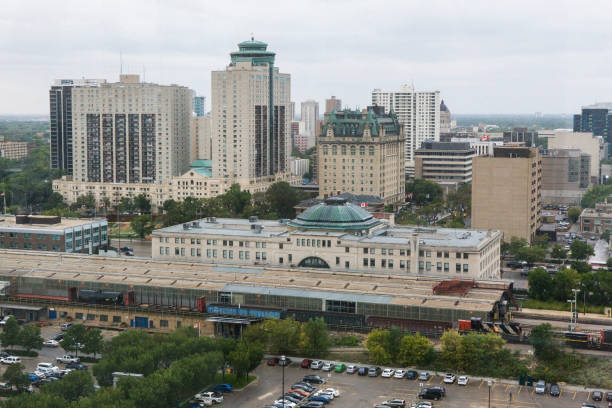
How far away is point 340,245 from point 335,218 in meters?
5.53

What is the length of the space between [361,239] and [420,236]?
8.75 metres

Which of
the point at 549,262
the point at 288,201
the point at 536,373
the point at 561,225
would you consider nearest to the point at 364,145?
the point at 288,201

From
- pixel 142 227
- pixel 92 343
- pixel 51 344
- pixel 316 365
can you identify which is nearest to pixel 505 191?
pixel 142 227

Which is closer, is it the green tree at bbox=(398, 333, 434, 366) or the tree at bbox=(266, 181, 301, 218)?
the green tree at bbox=(398, 333, 434, 366)

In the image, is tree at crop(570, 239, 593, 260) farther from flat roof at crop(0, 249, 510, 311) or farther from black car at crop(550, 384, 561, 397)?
black car at crop(550, 384, 561, 397)

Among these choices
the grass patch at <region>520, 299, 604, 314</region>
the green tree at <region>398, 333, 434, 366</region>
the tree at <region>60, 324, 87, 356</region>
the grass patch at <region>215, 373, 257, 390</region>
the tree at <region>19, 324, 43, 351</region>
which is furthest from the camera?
the grass patch at <region>520, 299, 604, 314</region>

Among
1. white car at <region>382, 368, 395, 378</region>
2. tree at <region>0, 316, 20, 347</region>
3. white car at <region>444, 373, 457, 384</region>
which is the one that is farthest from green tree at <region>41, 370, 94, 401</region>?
white car at <region>444, 373, 457, 384</region>

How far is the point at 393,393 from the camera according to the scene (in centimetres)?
7450

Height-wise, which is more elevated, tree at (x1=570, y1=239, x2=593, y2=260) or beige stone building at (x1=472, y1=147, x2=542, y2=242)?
beige stone building at (x1=472, y1=147, x2=542, y2=242)

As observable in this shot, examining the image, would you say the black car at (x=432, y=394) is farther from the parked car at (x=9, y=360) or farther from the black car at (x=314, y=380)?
the parked car at (x=9, y=360)

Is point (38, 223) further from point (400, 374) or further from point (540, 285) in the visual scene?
point (400, 374)

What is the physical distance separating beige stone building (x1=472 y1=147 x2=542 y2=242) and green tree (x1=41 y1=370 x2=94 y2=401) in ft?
334

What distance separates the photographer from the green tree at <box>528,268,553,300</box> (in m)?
112

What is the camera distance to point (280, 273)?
10725cm
